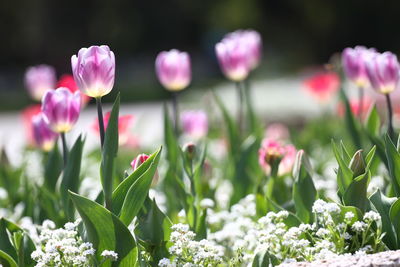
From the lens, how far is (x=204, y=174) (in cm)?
276

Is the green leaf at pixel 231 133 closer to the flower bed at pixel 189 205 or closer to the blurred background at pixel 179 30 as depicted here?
the flower bed at pixel 189 205

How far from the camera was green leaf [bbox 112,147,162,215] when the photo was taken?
1775mm

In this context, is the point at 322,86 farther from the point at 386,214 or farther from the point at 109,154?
the point at 109,154

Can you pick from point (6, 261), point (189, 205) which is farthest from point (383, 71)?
point (6, 261)

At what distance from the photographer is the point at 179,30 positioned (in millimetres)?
17500

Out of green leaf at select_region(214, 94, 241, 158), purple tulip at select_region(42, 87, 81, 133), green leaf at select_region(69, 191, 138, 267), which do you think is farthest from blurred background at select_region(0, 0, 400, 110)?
green leaf at select_region(69, 191, 138, 267)

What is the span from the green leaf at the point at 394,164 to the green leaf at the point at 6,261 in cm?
92

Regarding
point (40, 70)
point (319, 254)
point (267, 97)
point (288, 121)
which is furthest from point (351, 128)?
point (267, 97)

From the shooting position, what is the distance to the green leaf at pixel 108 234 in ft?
5.51

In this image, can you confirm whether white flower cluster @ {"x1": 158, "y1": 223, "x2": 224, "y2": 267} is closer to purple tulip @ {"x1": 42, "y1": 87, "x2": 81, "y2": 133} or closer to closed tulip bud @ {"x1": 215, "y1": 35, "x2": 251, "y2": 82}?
purple tulip @ {"x1": 42, "y1": 87, "x2": 81, "y2": 133}

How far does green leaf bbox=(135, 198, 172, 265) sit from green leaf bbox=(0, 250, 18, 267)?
30cm

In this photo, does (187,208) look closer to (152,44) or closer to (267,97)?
(267,97)

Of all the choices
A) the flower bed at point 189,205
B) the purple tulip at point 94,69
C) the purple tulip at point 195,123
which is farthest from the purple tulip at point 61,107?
the purple tulip at point 195,123

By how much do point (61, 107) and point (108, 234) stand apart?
20.1 inches
